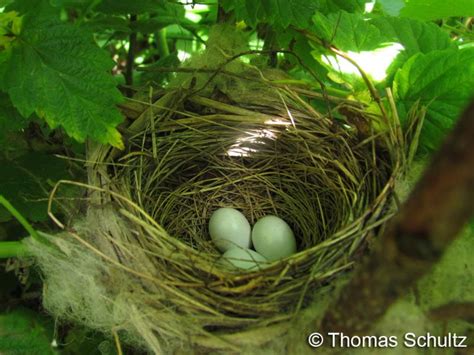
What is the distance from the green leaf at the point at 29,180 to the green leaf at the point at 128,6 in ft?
1.21

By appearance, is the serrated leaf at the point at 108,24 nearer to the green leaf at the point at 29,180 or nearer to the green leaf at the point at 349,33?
the green leaf at the point at 29,180

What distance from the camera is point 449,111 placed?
3.21ft

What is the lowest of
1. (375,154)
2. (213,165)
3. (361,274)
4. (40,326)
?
(40,326)

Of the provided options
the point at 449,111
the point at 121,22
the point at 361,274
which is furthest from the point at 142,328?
the point at 121,22

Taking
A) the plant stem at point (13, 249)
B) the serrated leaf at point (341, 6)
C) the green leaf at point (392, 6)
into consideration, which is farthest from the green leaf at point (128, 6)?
the plant stem at point (13, 249)

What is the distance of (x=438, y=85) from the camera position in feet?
3.30

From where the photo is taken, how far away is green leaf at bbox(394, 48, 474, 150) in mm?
971

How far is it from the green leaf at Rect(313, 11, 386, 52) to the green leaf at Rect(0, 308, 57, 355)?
0.76 metres

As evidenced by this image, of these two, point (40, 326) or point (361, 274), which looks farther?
point (40, 326)

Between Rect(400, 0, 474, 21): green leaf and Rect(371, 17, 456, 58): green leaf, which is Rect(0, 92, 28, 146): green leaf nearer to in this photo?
Rect(371, 17, 456, 58): green leaf

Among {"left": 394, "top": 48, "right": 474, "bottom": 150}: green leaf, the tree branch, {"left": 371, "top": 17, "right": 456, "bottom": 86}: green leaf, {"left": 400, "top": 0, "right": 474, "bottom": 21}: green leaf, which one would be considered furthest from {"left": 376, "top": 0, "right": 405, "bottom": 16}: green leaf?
the tree branch

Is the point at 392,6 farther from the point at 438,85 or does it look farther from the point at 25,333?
the point at 25,333

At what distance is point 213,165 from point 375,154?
15.6 inches

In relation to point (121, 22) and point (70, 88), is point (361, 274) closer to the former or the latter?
point (70, 88)
